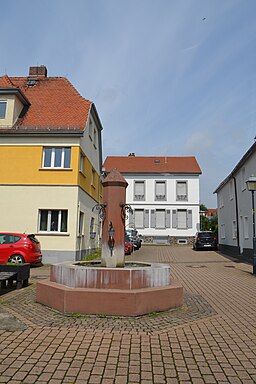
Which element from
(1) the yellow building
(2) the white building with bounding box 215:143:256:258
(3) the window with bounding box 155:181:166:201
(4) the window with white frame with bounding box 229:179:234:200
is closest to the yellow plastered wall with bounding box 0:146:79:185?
(1) the yellow building

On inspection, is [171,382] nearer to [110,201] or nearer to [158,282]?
[158,282]

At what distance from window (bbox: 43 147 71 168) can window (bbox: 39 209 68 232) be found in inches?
91.7

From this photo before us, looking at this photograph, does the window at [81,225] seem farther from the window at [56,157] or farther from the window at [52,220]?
the window at [56,157]

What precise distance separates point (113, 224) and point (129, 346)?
11.0 feet

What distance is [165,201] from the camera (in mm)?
38531

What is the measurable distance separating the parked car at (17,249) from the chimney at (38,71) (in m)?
13.2

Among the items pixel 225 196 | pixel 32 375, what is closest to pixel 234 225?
pixel 225 196

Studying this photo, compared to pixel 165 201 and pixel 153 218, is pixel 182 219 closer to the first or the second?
pixel 165 201

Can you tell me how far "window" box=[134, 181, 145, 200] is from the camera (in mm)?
39125

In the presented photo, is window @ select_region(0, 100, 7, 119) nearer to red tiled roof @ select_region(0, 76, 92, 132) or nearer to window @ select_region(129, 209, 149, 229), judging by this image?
red tiled roof @ select_region(0, 76, 92, 132)

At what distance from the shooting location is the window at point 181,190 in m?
38.3

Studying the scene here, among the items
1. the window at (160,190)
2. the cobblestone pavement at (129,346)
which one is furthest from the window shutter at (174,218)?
the cobblestone pavement at (129,346)

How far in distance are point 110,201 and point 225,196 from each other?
21.7 m

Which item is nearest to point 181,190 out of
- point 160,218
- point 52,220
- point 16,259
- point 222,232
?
point 160,218
